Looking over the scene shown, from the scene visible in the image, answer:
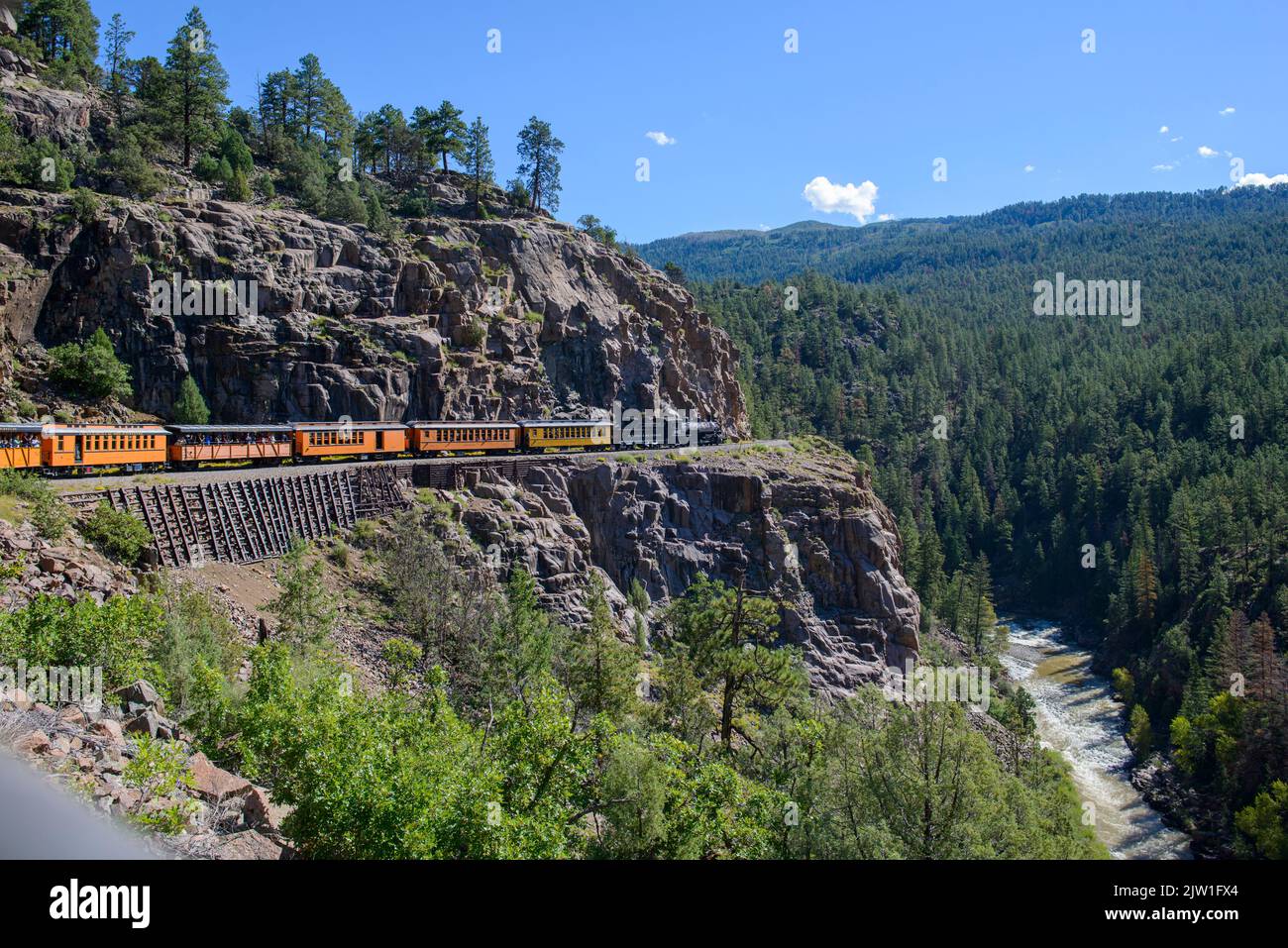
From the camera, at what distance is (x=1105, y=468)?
121625 mm

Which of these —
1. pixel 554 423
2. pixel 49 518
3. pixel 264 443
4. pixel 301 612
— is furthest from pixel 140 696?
pixel 554 423

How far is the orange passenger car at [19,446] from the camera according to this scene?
1225 inches

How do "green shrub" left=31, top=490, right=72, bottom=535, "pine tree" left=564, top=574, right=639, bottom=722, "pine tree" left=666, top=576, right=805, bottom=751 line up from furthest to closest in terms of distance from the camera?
"pine tree" left=666, top=576, right=805, bottom=751
"pine tree" left=564, top=574, right=639, bottom=722
"green shrub" left=31, top=490, right=72, bottom=535

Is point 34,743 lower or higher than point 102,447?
lower

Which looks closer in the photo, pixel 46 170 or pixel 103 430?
pixel 103 430

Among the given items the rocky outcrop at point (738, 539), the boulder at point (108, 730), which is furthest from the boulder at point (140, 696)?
the rocky outcrop at point (738, 539)

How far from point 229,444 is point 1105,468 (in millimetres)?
118588

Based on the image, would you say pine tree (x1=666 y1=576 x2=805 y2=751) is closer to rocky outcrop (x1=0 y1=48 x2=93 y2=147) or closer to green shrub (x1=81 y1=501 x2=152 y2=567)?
green shrub (x1=81 y1=501 x2=152 y2=567)

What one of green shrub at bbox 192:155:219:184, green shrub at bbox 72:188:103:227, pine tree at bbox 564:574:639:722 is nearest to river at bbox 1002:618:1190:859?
pine tree at bbox 564:574:639:722

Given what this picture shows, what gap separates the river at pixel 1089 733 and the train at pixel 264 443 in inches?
1521

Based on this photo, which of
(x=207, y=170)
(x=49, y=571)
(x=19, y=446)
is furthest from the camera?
(x=207, y=170)

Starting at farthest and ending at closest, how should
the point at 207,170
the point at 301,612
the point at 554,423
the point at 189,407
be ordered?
the point at 207,170 → the point at 554,423 → the point at 189,407 → the point at 301,612

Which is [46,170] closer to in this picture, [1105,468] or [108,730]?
[108,730]

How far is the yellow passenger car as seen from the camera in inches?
2073
